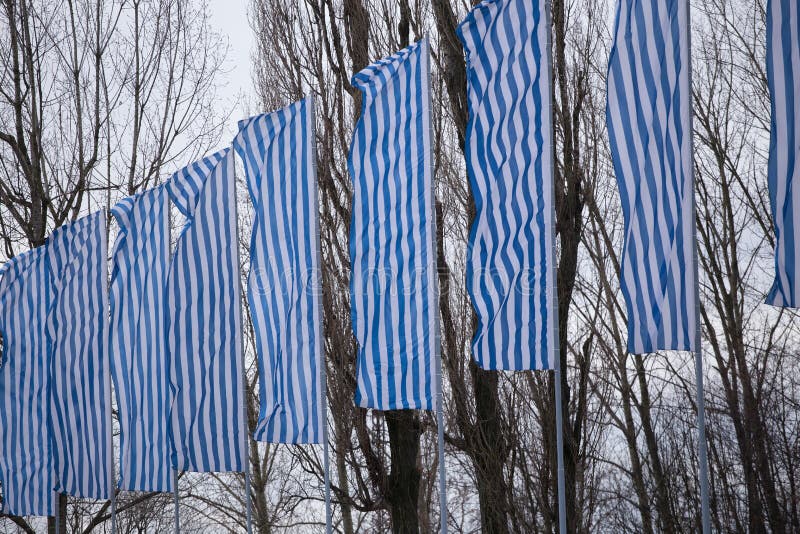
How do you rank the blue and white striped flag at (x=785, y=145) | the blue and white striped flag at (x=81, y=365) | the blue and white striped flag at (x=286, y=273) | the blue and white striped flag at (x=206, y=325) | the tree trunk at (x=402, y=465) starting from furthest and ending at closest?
the tree trunk at (x=402, y=465), the blue and white striped flag at (x=81, y=365), the blue and white striped flag at (x=206, y=325), the blue and white striped flag at (x=286, y=273), the blue and white striped flag at (x=785, y=145)

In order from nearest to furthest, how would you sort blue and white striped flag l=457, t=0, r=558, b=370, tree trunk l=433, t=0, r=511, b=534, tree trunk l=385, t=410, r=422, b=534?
blue and white striped flag l=457, t=0, r=558, b=370 < tree trunk l=433, t=0, r=511, b=534 < tree trunk l=385, t=410, r=422, b=534

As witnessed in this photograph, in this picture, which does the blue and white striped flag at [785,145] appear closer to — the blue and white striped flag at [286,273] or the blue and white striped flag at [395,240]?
the blue and white striped flag at [395,240]

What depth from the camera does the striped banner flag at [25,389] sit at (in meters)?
11.3

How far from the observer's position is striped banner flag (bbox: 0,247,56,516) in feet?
37.0

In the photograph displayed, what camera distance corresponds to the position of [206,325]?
9.07m

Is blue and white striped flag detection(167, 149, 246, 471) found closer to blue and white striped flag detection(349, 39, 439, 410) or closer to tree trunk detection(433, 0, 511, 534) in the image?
blue and white striped flag detection(349, 39, 439, 410)

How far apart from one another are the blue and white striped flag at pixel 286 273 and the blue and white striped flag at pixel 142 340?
1845 millimetres

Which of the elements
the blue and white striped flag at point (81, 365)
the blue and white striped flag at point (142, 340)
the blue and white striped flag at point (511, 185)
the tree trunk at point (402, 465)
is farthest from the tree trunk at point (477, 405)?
the blue and white striped flag at point (81, 365)

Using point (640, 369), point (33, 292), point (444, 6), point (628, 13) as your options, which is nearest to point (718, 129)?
point (640, 369)

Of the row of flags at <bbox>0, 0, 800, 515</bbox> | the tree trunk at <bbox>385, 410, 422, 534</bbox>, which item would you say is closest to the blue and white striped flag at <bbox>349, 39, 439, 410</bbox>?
the row of flags at <bbox>0, 0, 800, 515</bbox>

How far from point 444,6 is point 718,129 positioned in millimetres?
→ 4358

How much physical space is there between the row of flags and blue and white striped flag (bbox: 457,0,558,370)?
13 millimetres

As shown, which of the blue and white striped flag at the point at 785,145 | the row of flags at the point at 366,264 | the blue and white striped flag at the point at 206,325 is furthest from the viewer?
the blue and white striped flag at the point at 206,325

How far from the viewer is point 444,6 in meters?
11.4
